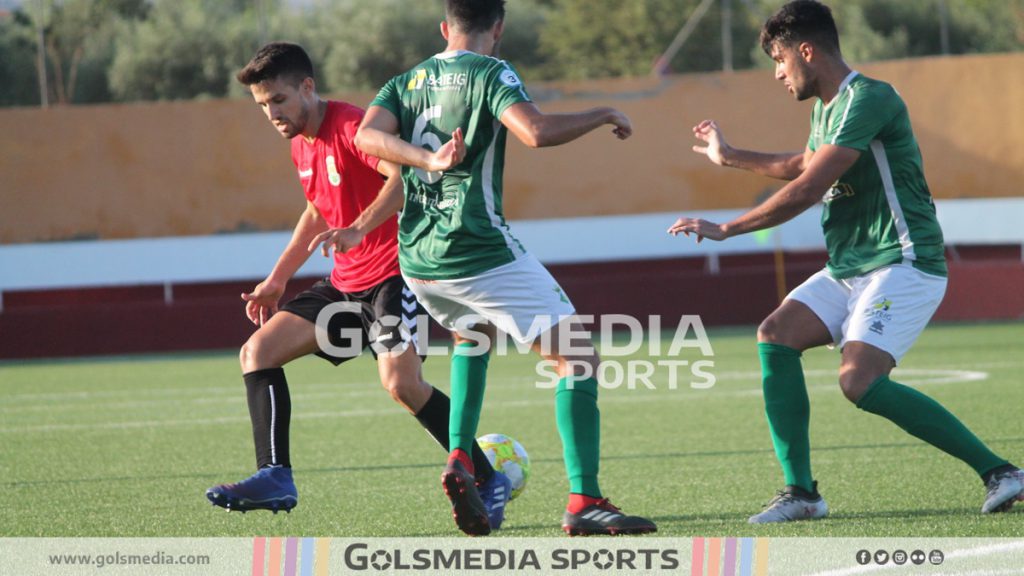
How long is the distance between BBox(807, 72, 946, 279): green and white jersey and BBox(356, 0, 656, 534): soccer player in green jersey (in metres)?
1.25

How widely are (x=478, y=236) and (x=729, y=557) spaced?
4.85ft

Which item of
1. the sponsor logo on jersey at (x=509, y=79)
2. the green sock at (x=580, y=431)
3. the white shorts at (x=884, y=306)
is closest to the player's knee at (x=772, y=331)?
the white shorts at (x=884, y=306)

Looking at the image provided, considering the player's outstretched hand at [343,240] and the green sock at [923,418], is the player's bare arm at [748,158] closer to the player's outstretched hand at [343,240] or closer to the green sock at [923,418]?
the green sock at [923,418]

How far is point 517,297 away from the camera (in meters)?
5.35

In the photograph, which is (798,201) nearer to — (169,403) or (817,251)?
(169,403)

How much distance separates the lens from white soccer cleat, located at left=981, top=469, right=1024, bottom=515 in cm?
564

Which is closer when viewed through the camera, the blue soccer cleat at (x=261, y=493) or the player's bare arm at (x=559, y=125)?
the player's bare arm at (x=559, y=125)

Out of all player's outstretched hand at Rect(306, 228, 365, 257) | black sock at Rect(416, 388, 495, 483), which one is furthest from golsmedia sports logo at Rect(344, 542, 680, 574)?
black sock at Rect(416, 388, 495, 483)

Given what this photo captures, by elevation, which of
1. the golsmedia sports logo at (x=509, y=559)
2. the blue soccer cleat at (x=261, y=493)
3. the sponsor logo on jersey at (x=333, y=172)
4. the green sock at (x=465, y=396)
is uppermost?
the sponsor logo on jersey at (x=333, y=172)

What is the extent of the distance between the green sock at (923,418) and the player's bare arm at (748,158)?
0.95 m

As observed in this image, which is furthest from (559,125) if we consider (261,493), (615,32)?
(615,32)

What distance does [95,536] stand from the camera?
5840 mm

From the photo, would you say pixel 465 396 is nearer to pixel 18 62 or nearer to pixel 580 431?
pixel 580 431

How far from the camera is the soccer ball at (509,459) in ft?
21.2
